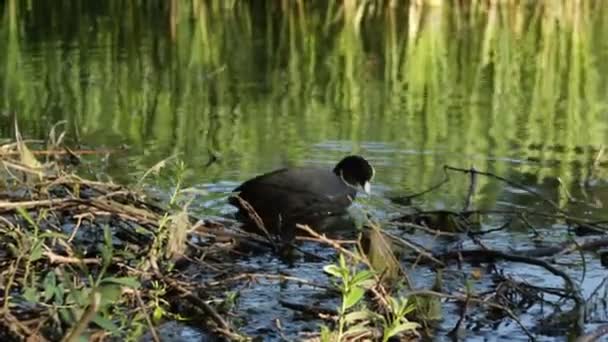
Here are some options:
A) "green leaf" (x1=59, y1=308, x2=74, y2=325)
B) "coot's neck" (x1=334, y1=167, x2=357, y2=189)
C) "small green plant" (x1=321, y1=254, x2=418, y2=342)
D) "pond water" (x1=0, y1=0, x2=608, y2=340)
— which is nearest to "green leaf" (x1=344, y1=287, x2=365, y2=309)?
"small green plant" (x1=321, y1=254, x2=418, y2=342)

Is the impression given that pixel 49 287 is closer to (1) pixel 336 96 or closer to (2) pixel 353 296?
(2) pixel 353 296

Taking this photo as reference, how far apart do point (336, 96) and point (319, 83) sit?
731 mm

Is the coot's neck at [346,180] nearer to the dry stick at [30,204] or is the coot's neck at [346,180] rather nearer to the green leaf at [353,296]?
the dry stick at [30,204]

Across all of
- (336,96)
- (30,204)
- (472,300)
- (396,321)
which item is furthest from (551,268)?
(336,96)

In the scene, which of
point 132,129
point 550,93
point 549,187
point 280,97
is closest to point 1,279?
point 549,187

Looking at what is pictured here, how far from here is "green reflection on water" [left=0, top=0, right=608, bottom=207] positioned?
7129mm

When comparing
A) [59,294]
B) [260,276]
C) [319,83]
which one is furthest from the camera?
[319,83]

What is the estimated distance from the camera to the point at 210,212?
568 centimetres

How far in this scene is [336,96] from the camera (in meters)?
9.13

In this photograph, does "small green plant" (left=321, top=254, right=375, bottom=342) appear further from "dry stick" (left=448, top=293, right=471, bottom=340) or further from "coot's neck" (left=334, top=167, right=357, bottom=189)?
"coot's neck" (left=334, top=167, right=357, bottom=189)

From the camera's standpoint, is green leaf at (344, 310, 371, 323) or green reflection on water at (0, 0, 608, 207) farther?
green reflection on water at (0, 0, 608, 207)

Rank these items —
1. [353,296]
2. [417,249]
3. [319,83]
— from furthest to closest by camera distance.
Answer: [319,83]
[417,249]
[353,296]

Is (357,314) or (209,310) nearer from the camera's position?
(357,314)

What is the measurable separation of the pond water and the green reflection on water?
0.02 metres
